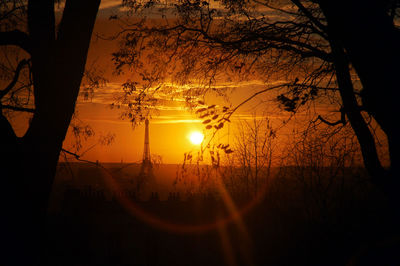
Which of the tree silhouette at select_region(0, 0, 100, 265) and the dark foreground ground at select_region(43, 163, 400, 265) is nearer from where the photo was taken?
the tree silhouette at select_region(0, 0, 100, 265)

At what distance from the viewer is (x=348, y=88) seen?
16.0 ft

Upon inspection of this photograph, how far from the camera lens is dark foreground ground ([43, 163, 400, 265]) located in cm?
784

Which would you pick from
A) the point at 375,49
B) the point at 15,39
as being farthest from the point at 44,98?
the point at 375,49

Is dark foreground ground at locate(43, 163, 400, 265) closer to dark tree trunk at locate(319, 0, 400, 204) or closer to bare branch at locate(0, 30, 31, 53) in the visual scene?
dark tree trunk at locate(319, 0, 400, 204)

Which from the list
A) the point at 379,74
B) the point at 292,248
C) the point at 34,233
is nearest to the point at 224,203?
the point at 292,248

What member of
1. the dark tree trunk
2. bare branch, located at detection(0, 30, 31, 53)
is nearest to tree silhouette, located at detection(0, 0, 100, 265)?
bare branch, located at detection(0, 30, 31, 53)

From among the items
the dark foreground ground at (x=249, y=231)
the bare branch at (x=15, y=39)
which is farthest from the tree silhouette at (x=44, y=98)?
the dark foreground ground at (x=249, y=231)

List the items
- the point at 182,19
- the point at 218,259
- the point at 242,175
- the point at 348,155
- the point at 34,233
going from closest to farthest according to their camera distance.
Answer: the point at 34,233 → the point at 182,19 → the point at 348,155 → the point at 218,259 → the point at 242,175

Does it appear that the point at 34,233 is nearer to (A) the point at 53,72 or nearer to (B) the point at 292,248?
(A) the point at 53,72

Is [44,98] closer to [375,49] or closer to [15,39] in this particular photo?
[15,39]

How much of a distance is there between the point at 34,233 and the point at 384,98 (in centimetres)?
344

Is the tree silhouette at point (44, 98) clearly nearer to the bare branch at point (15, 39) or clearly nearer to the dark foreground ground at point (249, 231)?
the bare branch at point (15, 39)

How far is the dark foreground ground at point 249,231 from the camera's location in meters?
7.84

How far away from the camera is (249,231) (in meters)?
10.4
